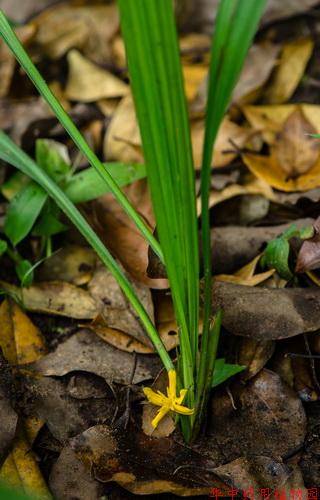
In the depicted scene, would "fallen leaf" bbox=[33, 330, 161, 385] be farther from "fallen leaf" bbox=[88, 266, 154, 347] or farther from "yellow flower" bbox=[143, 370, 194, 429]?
"yellow flower" bbox=[143, 370, 194, 429]

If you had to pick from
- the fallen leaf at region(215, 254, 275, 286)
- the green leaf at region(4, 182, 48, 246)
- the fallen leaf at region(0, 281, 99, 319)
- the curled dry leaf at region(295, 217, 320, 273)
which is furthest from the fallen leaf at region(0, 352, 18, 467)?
the curled dry leaf at region(295, 217, 320, 273)

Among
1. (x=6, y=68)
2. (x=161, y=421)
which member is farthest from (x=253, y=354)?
(x=6, y=68)

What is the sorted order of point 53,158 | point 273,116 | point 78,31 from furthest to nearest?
1. point 78,31
2. point 273,116
3. point 53,158

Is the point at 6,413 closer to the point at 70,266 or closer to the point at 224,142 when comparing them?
the point at 70,266

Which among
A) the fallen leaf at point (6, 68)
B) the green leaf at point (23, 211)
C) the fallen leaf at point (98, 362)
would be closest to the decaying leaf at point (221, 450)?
the fallen leaf at point (98, 362)

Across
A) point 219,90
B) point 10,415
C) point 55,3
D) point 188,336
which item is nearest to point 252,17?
point 219,90
